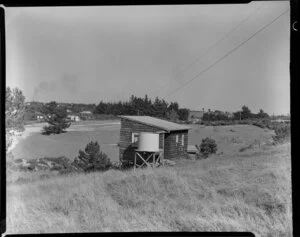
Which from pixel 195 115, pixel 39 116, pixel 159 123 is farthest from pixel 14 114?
pixel 195 115

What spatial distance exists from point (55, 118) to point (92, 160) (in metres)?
0.83

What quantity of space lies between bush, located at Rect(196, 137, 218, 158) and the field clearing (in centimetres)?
6

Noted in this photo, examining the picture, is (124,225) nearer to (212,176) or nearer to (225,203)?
(225,203)

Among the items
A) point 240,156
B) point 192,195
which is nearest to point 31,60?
point 192,195

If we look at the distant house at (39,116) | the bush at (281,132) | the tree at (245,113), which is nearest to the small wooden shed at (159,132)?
the tree at (245,113)

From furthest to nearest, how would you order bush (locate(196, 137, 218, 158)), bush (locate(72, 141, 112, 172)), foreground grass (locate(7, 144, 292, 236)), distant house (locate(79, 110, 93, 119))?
1. bush (locate(72, 141, 112, 172))
2. bush (locate(196, 137, 218, 158))
3. distant house (locate(79, 110, 93, 119))
4. foreground grass (locate(7, 144, 292, 236))

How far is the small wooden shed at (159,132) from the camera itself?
4.25m

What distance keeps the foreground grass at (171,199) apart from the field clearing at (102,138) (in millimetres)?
218

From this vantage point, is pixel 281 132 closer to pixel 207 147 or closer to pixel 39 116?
pixel 207 147

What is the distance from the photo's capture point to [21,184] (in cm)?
421

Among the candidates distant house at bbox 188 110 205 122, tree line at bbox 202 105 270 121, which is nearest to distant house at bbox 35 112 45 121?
distant house at bbox 188 110 205 122

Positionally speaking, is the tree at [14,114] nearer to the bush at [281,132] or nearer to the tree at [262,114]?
the tree at [262,114]

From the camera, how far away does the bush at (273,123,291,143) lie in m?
4.36

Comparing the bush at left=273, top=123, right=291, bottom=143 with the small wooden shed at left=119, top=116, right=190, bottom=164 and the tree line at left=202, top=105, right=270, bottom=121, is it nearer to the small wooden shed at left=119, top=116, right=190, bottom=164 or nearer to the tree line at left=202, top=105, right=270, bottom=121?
the tree line at left=202, top=105, right=270, bottom=121
